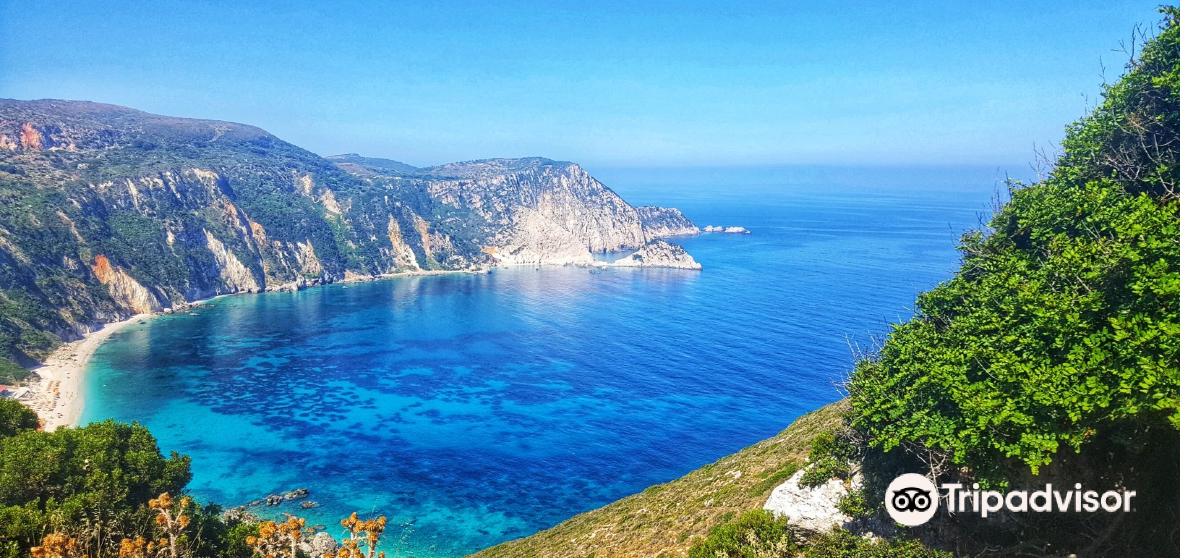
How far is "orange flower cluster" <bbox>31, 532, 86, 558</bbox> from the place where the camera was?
13672mm

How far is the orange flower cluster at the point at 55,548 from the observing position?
13672 millimetres

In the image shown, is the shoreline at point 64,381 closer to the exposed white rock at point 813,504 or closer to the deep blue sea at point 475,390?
the deep blue sea at point 475,390

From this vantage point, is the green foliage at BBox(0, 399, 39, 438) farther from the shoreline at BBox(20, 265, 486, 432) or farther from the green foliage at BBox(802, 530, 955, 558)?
the green foliage at BBox(802, 530, 955, 558)

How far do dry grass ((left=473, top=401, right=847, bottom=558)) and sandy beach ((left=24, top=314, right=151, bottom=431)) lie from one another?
65782 mm

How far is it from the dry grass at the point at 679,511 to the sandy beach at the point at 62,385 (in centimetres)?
6578

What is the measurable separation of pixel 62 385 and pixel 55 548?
319 feet

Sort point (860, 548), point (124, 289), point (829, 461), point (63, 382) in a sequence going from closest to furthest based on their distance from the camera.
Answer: point (860, 548) < point (829, 461) < point (63, 382) < point (124, 289)

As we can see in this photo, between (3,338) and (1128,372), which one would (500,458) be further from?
(3,338)

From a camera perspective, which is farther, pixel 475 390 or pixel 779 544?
pixel 475 390

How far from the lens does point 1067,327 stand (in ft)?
54.4

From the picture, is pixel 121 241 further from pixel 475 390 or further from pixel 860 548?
pixel 860 548

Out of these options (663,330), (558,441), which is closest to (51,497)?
(558,441)

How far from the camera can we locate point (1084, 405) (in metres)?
14.8

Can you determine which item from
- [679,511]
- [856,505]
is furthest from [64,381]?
[856,505]
